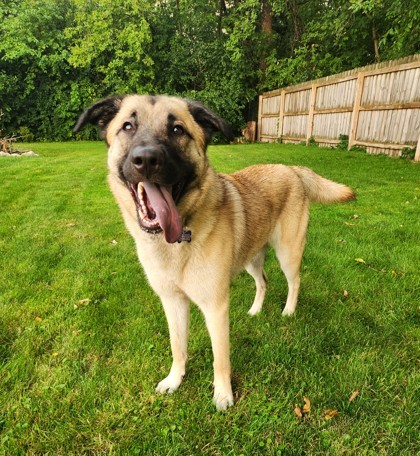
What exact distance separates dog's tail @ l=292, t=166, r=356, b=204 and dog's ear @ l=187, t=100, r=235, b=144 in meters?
1.20

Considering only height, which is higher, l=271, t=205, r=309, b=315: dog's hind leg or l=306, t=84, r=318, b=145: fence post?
l=306, t=84, r=318, b=145: fence post

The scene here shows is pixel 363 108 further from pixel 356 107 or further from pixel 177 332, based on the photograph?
pixel 177 332

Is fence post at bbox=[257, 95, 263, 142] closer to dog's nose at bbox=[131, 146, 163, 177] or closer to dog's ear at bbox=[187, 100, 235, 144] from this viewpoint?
dog's ear at bbox=[187, 100, 235, 144]

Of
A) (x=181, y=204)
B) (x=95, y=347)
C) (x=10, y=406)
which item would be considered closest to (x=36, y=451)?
(x=10, y=406)

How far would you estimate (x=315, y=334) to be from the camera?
99.7 inches

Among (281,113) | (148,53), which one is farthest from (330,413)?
(148,53)

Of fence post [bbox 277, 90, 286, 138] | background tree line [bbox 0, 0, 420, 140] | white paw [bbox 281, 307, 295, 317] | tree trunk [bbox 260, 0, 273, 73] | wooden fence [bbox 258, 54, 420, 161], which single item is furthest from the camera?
tree trunk [bbox 260, 0, 273, 73]

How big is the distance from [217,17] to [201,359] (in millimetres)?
23017

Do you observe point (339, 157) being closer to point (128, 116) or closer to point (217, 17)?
point (128, 116)

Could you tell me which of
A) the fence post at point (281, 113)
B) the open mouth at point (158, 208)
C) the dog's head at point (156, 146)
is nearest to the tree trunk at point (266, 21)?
the fence post at point (281, 113)

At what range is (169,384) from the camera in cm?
212

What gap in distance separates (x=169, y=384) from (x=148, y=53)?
21552 mm

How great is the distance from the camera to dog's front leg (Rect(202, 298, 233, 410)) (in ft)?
6.56

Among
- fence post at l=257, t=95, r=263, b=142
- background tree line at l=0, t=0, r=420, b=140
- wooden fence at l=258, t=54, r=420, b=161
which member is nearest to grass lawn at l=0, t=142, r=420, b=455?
wooden fence at l=258, t=54, r=420, b=161
